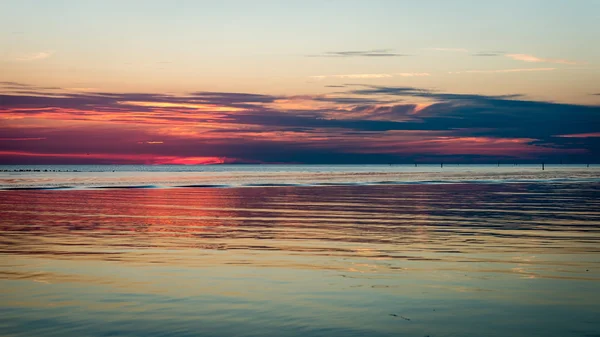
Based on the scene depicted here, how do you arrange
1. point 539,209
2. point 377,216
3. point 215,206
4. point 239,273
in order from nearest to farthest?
point 239,273
point 377,216
point 539,209
point 215,206

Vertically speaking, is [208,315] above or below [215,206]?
above

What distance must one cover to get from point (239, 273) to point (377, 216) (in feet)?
51.1

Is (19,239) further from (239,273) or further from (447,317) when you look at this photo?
(447,317)

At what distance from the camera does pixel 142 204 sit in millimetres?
39625

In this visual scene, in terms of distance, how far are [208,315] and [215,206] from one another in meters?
26.8

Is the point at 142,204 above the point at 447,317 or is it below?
below

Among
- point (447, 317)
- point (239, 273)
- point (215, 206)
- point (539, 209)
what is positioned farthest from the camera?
point (215, 206)

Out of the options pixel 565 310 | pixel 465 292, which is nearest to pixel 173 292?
pixel 465 292

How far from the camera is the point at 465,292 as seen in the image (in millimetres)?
12953

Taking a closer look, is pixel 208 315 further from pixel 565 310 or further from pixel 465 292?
pixel 565 310

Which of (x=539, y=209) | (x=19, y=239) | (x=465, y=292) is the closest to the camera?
(x=465, y=292)

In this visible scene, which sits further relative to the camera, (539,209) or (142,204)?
(142,204)

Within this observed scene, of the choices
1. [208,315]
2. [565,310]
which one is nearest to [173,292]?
[208,315]

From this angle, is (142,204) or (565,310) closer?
(565,310)
